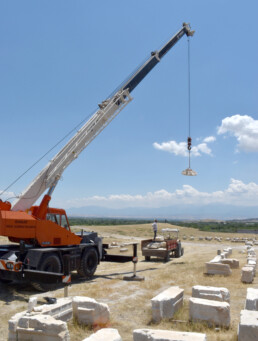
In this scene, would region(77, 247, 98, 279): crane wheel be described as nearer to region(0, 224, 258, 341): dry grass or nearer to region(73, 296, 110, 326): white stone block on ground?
region(0, 224, 258, 341): dry grass

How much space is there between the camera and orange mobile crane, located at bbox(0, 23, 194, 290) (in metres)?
10.1

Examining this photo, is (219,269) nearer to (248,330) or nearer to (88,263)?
(88,263)

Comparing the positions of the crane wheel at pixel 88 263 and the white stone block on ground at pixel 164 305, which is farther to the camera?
the crane wheel at pixel 88 263

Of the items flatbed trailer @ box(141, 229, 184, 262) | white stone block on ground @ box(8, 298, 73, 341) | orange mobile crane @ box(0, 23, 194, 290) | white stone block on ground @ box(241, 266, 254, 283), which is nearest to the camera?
white stone block on ground @ box(8, 298, 73, 341)

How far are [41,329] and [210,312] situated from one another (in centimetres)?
352

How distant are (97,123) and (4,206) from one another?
5202 mm

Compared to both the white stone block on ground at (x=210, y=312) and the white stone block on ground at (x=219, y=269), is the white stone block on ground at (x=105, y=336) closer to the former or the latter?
the white stone block on ground at (x=210, y=312)

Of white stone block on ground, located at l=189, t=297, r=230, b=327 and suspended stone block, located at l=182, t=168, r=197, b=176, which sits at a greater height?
suspended stone block, located at l=182, t=168, r=197, b=176

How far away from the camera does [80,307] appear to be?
7.16 metres

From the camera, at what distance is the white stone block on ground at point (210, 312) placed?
6.98m

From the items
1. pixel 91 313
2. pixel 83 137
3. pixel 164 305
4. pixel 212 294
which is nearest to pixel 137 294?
pixel 212 294

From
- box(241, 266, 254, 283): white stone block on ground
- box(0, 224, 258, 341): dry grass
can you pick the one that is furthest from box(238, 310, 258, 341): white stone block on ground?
box(241, 266, 254, 283): white stone block on ground

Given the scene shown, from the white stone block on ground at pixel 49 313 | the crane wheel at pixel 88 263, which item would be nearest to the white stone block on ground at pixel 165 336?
the white stone block on ground at pixel 49 313

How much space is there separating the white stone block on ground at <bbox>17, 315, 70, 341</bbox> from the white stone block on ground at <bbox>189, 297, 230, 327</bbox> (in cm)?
293
